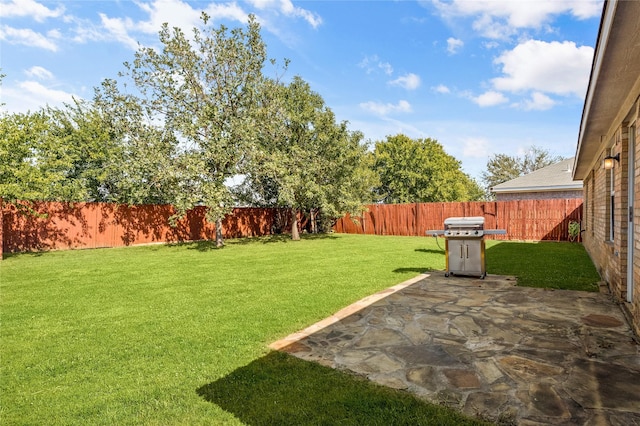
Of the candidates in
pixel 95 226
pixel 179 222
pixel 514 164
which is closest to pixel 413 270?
pixel 179 222

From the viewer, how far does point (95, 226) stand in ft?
51.5

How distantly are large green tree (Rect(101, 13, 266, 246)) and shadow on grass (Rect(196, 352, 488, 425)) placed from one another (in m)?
11.9

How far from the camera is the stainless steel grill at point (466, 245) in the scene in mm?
6734

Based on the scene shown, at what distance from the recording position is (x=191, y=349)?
3426mm

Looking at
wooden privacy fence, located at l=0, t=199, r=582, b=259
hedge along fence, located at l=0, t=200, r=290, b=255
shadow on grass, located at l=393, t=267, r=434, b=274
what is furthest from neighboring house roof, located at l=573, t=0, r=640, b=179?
hedge along fence, located at l=0, t=200, r=290, b=255

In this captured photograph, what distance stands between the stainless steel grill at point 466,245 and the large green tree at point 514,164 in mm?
45046

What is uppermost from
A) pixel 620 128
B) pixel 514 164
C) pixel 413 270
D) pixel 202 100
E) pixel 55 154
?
pixel 514 164

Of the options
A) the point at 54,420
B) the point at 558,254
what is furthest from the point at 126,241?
the point at 558,254

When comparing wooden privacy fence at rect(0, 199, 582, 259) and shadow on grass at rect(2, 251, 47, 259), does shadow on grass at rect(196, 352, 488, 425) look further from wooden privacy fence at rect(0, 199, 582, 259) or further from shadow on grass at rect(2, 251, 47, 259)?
shadow on grass at rect(2, 251, 47, 259)

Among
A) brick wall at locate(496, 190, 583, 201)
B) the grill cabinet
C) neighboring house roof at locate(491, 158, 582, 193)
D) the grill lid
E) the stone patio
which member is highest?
neighboring house roof at locate(491, 158, 582, 193)

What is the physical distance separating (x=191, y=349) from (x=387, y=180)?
109 feet

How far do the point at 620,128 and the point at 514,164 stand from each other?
49063 mm

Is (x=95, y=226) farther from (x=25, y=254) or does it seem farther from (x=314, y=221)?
(x=314, y=221)

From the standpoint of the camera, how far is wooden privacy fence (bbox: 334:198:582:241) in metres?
15.5
